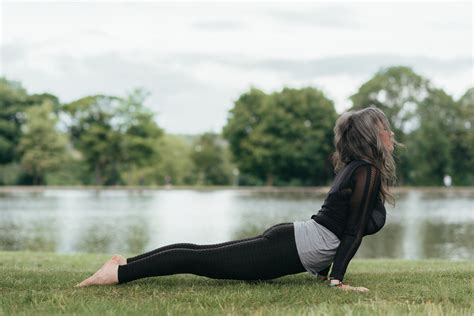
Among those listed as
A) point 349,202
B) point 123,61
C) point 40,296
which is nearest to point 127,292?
point 40,296

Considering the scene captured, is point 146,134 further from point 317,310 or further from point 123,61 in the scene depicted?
point 317,310

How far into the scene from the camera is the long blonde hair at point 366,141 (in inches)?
197

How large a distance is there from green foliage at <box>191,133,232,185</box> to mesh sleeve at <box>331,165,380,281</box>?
68.9 m

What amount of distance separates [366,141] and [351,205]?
1.70 ft

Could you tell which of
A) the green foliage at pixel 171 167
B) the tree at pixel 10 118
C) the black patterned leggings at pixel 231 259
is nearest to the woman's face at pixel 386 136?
the black patterned leggings at pixel 231 259

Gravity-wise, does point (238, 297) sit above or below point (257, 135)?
below

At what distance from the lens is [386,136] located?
5.07m

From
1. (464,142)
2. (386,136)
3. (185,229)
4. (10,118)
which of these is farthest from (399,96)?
(386,136)

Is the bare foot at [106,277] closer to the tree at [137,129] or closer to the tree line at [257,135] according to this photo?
the tree line at [257,135]

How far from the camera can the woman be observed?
4.95 meters

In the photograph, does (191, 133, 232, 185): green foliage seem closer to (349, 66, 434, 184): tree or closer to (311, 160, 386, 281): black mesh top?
(349, 66, 434, 184): tree

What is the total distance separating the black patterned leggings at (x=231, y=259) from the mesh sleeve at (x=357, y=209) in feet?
1.18

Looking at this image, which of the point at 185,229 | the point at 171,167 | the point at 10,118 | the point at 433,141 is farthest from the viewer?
the point at 171,167

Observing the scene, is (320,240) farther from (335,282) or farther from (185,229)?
(185,229)
